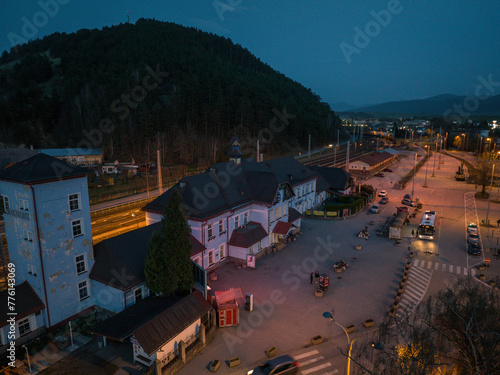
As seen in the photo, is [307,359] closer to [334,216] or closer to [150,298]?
[150,298]

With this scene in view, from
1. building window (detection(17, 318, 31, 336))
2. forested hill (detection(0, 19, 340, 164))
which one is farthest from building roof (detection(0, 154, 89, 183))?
forested hill (detection(0, 19, 340, 164))

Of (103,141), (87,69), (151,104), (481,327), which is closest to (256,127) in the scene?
(151,104)

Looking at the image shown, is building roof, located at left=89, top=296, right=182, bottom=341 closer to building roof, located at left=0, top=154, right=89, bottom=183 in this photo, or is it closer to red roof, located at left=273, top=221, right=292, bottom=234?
building roof, located at left=0, top=154, right=89, bottom=183

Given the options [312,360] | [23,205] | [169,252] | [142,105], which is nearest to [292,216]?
[169,252]

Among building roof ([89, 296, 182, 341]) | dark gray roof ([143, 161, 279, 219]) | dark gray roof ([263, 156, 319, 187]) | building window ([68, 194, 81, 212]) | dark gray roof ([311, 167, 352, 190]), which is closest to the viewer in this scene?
building roof ([89, 296, 182, 341])

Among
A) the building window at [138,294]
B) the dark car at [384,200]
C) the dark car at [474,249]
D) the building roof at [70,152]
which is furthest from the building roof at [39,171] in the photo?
the building roof at [70,152]

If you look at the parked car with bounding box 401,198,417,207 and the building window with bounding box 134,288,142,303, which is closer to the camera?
the building window with bounding box 134,288,142,303
